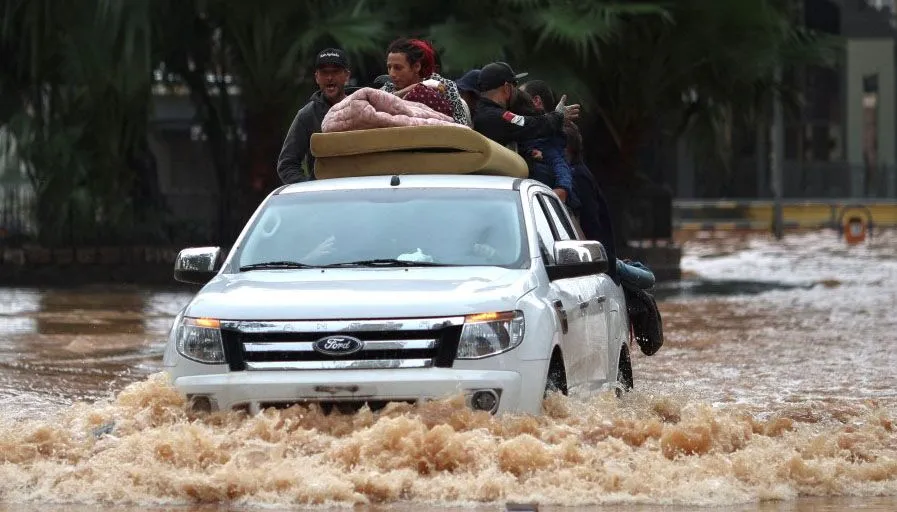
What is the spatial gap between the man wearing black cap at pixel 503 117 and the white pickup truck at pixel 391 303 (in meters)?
1.49

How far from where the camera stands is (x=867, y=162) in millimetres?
54062

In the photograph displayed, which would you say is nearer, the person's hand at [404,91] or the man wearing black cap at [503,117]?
the person's hand at [404,91]

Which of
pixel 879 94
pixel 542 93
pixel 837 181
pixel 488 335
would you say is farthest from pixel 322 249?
pixel 879 94

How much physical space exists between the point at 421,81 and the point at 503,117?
1.91 ft

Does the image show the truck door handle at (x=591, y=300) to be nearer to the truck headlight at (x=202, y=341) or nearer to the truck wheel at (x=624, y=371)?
the truck wheel at (x=624, y=371)

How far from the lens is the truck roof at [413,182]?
30.6 ft

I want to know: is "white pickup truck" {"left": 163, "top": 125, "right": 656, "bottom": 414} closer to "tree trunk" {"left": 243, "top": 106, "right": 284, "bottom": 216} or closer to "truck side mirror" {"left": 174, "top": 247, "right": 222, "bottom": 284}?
"truck side mirror" {"left": 174, "top": 247, "right": 222, "bottom": 284}

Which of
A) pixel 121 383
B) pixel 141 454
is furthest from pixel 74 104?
pixel 141 454

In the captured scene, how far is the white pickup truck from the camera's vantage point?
26.3 feet

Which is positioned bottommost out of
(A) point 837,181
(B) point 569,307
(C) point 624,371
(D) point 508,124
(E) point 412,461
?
(A) point 837,181

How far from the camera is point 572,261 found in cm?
890

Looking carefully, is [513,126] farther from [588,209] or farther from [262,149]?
[262,149]

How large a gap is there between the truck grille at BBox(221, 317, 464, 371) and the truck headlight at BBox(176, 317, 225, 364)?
0.17 meters

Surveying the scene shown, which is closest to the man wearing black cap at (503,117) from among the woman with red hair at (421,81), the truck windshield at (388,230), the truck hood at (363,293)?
the woman with red hair at (421,81)
